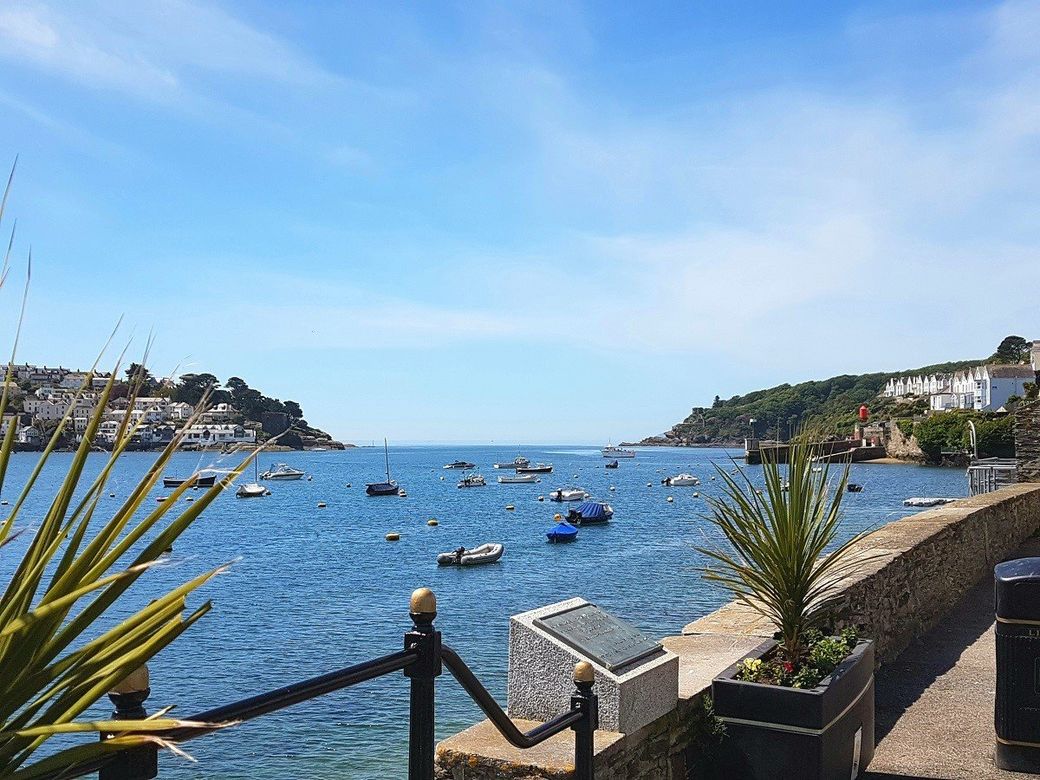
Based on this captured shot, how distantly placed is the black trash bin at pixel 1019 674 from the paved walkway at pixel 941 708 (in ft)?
0.39

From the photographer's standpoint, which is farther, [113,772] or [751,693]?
[751,693]

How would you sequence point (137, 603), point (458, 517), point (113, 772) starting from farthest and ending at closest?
point (458, 517)
point (137, 603)
point (113, 772)

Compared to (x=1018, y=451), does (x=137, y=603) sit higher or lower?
lower

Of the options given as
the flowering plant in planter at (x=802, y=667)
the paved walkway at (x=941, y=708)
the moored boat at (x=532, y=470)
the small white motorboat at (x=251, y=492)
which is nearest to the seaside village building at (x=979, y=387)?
the moored boat at (x=532, y=470)

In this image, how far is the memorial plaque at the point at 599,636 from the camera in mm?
3760

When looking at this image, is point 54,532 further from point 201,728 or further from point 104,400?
point 201,728

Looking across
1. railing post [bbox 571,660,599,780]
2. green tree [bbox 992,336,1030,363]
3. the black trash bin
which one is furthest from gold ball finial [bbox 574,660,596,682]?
green tree [bbox 992,336,1030,363]

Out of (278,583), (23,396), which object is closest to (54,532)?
(23,396)

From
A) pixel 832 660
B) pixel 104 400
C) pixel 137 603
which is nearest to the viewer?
pixel 104 400

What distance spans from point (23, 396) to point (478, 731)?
2382mm

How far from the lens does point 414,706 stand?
102 inches

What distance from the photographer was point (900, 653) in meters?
7.28

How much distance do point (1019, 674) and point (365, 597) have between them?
25.9 metres

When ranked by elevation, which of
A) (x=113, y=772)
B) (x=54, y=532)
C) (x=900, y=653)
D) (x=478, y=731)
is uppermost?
(x=54, y=532)
